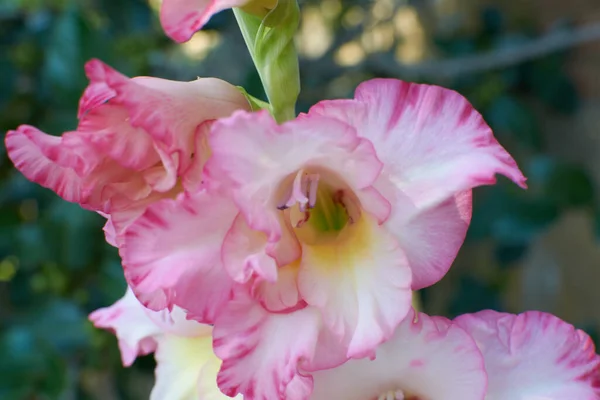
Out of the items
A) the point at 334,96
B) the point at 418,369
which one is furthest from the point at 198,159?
the point at 334,96

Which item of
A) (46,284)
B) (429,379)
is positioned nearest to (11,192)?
(46,284)

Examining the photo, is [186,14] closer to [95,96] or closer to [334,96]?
[95,96]

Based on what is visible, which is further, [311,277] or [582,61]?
[582,61]

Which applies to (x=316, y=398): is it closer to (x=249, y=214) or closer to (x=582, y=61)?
(x=249, y=214)

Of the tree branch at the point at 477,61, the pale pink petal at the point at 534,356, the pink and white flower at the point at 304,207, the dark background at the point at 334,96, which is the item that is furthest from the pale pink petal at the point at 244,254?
the tree branch at the point at 477,61

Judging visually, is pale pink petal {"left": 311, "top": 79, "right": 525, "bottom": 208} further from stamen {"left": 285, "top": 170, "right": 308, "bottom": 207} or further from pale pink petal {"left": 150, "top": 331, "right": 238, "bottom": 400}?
pale pink petal {"left": 150, "top": 331, "right": 238, "bottom": 400}

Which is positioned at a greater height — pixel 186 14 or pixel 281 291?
pixel 186 14
